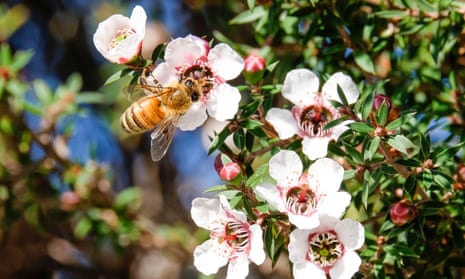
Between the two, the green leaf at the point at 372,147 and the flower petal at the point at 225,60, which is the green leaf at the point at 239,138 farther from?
the green leaf at the point at 372,147

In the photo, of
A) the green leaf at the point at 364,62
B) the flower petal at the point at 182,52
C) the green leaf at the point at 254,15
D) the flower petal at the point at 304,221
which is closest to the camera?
the flower petal at the point at 304,221

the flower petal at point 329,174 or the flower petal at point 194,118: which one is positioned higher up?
the flower petal at point 194,118

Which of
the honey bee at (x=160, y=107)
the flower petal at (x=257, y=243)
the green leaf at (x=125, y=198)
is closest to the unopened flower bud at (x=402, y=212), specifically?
the flower petal at (x=257, y=243)

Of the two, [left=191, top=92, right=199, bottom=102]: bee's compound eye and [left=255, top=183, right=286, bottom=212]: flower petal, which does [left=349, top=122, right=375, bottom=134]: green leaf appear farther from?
[left=191, top=92, right=199, bottom=102]: bee's compound eye

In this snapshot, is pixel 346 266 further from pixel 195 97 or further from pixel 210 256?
pixel 195 97

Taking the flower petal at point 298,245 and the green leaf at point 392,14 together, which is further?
the green leaf at point 392,14

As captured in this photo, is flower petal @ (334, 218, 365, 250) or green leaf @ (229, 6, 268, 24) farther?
green leaf @ (229, 6, 268, 24)

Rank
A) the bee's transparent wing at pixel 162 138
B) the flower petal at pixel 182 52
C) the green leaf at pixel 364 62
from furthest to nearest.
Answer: the green leaf at pixel 364 62 → the bee's transparent wing at pixel 162 138 → the flower petal at pixel 182 52

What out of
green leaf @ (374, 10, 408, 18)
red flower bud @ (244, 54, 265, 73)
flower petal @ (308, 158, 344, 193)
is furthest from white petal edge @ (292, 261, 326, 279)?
green leaf @ (374, 10, 408, 18)
